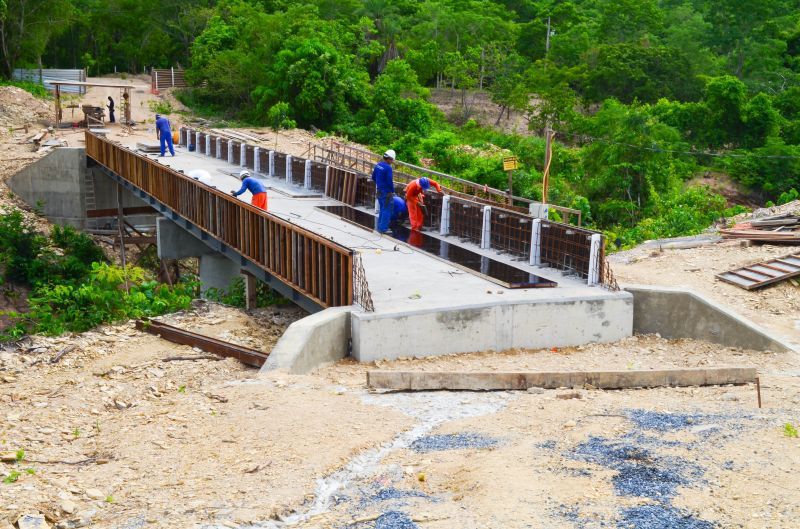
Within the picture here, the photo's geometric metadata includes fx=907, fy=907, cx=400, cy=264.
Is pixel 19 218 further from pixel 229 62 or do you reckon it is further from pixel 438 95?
pixel 438 95

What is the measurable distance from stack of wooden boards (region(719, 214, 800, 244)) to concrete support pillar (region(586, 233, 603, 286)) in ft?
22.6

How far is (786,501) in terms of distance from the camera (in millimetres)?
6965

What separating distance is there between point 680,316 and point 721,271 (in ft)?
12.7

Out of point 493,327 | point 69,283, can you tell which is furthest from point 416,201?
point 69,283

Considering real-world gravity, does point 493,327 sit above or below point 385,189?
below

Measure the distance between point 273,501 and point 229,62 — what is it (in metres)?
52.8

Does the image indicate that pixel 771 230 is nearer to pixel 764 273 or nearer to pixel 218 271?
pixel 764 273

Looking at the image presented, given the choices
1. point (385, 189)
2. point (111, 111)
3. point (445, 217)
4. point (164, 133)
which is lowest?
point (445, 217)

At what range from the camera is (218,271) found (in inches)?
1011

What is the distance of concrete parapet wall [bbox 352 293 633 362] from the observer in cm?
1266

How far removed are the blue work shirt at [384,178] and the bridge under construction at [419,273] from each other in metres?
1.03

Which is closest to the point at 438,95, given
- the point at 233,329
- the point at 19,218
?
the point at 19,218

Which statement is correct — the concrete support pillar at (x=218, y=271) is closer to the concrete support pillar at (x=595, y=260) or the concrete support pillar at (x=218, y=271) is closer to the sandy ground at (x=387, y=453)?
the sandy ground at (x=387, y=453)

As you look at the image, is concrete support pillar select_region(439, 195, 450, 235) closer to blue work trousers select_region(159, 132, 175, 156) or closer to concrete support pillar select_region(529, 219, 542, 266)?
concrete support pillar select_region(529, 219, 542, 266)
